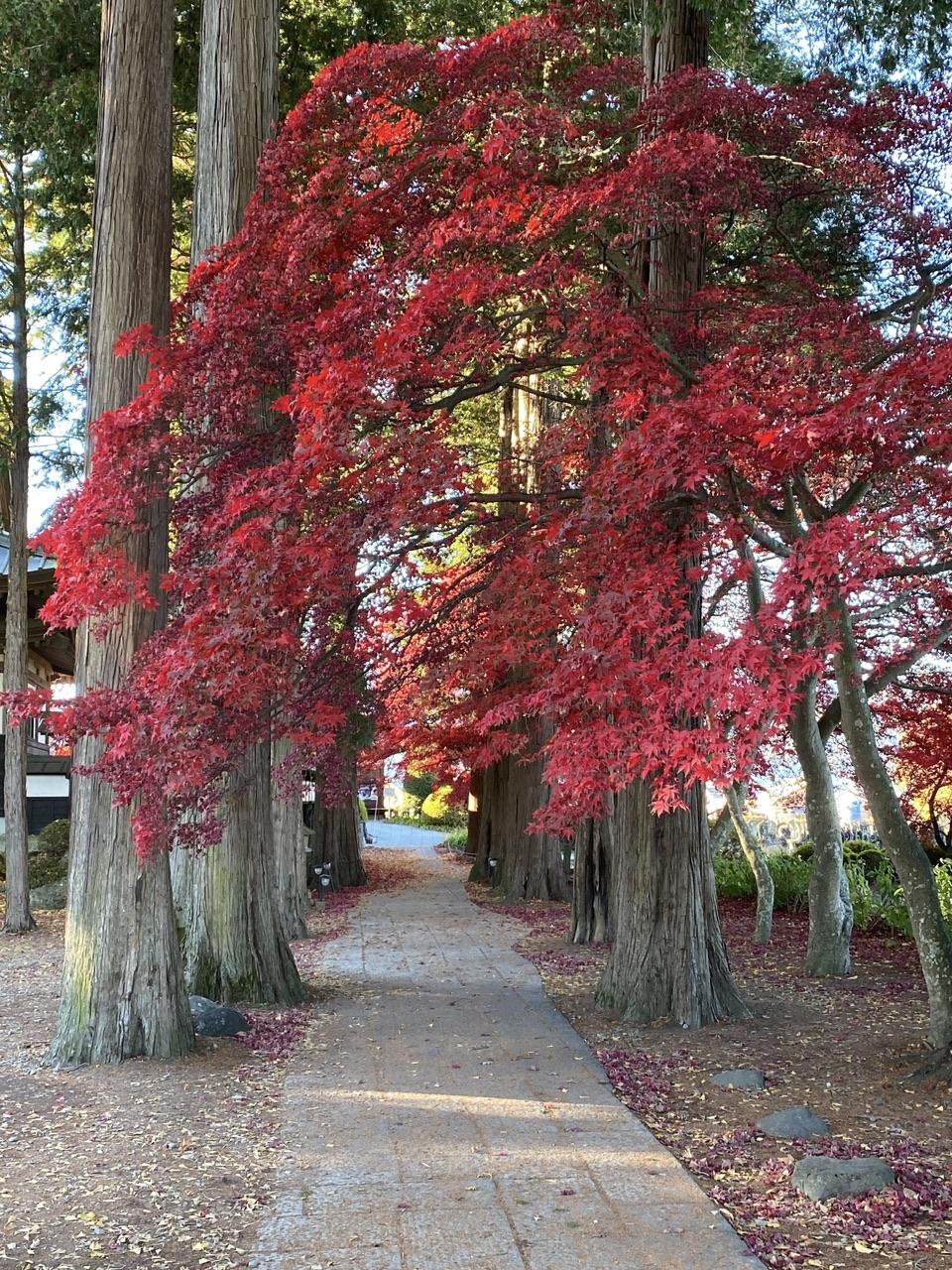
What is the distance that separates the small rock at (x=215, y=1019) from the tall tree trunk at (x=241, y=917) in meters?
1.08

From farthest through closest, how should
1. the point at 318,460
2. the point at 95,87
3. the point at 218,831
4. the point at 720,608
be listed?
the point at 720,608 < the point at 95,87 < the point at 218,831 < the point at 318,460

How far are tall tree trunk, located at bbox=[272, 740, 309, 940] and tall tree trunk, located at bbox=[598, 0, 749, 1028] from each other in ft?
15.9

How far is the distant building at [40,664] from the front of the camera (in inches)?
616

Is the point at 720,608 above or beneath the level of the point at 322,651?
above

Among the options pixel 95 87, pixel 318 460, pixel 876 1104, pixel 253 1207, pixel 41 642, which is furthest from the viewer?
pixel 41 642

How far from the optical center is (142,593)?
6230 mm

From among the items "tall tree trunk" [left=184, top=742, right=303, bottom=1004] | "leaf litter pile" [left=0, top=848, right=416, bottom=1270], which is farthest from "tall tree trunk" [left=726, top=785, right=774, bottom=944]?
"leaf litter pile" [left=0, top=848, right=416, bottom=1270]

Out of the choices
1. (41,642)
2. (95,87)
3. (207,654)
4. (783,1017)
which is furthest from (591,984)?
(41,642)

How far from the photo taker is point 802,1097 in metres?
6.16

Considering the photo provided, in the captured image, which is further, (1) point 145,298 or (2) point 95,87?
(2) point 95,87

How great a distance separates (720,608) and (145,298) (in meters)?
7.37

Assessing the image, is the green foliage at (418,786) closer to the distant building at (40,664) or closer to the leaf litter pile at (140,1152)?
the distant building at (40,664)

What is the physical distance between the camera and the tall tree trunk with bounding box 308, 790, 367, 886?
19.4m

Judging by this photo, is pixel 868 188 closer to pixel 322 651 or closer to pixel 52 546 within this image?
pixel 322 651
